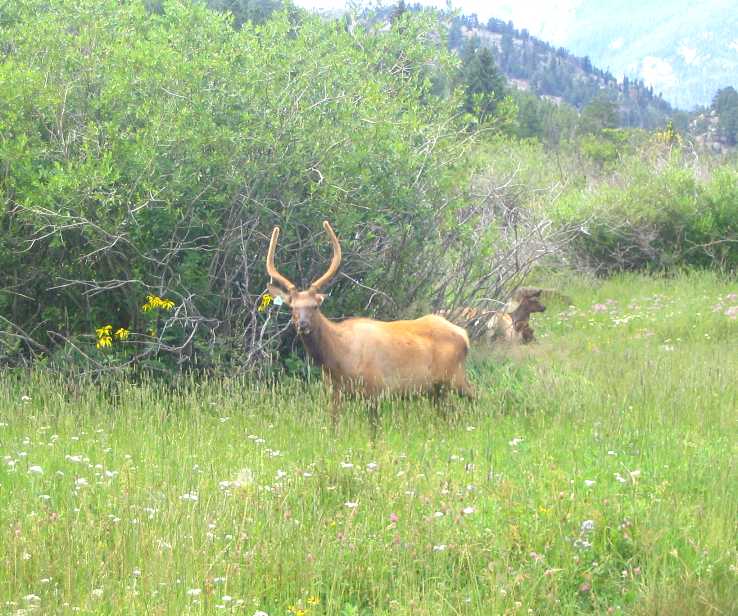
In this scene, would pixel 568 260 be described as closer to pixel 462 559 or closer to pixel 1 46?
pixel 1 46

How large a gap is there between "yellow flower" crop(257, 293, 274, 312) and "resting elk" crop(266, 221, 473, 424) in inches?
22.7

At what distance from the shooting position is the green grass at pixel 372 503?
14.4 feet

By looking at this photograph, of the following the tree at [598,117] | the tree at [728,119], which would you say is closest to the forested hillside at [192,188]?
the tree at [598,117]

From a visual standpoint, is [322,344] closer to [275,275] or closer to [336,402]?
[336,402]

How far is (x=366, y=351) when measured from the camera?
8.38 meters

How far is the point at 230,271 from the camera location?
32.0 ft

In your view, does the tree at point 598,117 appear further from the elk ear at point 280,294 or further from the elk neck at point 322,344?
the elk ear at point 280,294

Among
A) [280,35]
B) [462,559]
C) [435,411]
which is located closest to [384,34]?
[280,35]

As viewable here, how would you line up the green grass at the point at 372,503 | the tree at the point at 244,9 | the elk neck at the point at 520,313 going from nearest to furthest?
1. the green grass at the point at 372,503
2. the elk neck at the point at 520,313
3. the tree at the point at 244,9

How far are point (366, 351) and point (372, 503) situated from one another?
304 centimetres

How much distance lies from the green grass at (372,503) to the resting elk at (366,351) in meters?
0.31

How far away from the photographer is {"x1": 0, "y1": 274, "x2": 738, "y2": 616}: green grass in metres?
4.38

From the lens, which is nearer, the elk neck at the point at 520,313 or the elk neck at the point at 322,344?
the elk neck at the point at 322,344

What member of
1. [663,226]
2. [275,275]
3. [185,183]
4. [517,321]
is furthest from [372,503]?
[663,226]
